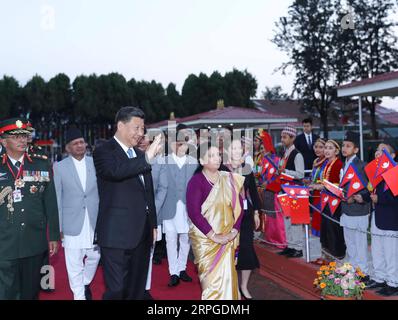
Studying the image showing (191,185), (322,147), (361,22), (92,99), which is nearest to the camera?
(191,185)

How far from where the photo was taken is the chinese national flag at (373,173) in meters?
5.17

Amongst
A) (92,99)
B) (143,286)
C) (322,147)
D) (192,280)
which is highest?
(92,99)

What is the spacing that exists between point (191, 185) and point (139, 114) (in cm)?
95

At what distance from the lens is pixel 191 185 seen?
459cm

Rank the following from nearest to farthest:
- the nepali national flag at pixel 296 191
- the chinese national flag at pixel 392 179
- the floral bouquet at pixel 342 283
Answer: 1. the floral bouquet at pixel 342 283
2. the chinese national flag at pixel 392 179
3. the nepali national flag at pixel 296 191

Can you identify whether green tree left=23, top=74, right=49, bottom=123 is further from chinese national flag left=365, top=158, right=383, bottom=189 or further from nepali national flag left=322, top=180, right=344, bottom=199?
chinese national flag left=365, top=158, right=383, bottom=189

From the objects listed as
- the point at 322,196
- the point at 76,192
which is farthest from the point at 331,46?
the point at 76,192

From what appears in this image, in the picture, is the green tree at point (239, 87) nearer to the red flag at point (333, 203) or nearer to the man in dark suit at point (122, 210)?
the red flag at point (333, 203)

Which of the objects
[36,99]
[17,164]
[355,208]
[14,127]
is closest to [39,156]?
[17,164]

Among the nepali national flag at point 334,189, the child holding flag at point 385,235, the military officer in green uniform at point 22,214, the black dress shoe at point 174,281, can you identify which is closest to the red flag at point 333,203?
the nepali national flag at point 334,189

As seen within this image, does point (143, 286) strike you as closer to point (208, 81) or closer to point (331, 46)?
point (331, 46)

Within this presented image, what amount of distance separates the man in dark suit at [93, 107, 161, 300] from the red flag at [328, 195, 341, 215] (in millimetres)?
2877

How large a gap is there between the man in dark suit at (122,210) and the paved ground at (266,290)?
2189mm

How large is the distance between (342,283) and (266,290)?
1.56 m
